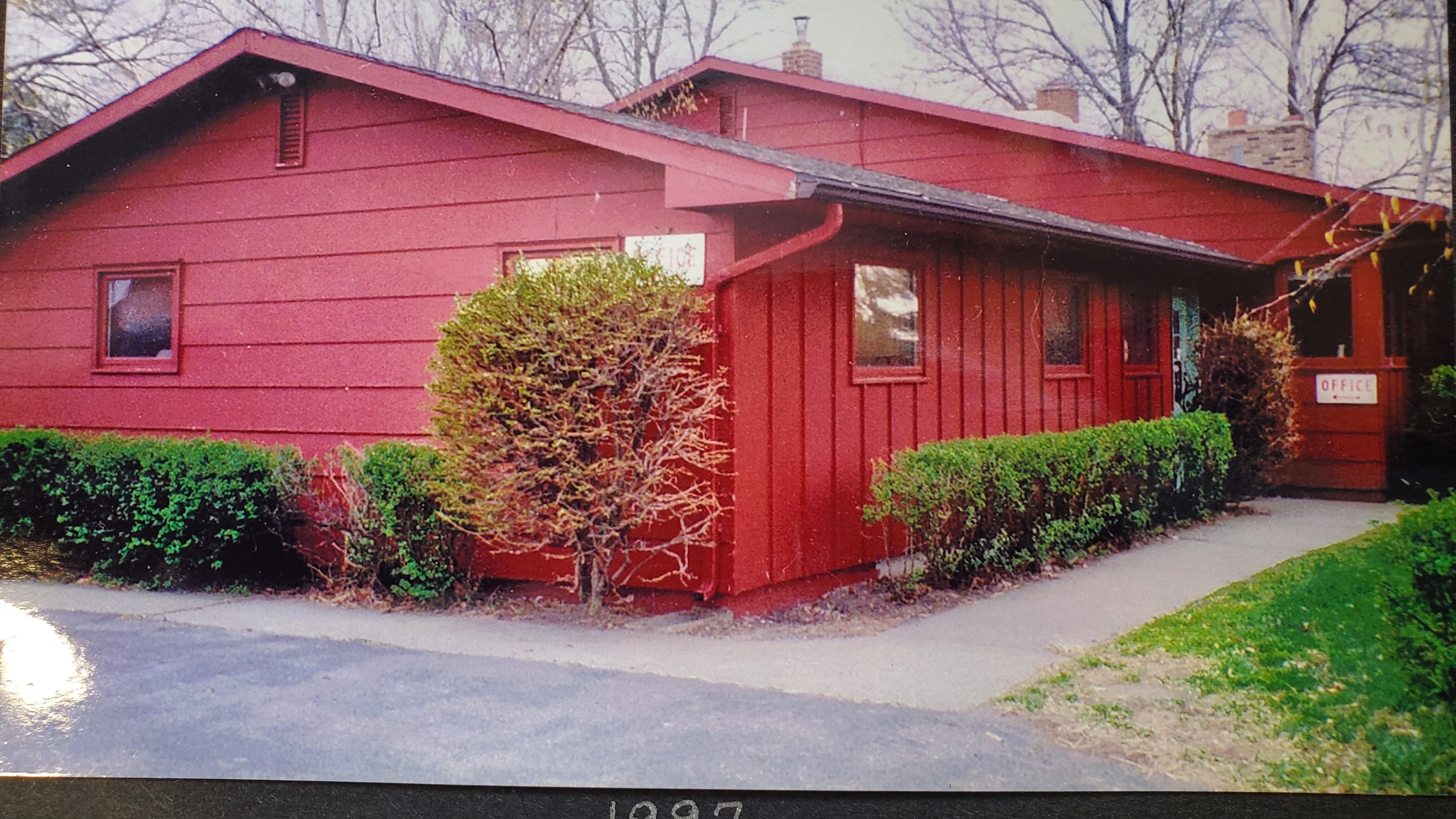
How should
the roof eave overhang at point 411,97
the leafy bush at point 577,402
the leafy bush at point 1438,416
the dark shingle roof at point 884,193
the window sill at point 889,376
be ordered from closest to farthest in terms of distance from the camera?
the leafy bush at point 1438,416 → the leafy bush at point 577,402 → the roof eave overhang at point 411,97 → the dark shingle roof at point 884,193 → the window sill at point 889,376

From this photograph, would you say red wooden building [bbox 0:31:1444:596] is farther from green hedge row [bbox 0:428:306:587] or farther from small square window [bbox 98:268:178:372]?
green hedge row [bbox 0:428:306:587]

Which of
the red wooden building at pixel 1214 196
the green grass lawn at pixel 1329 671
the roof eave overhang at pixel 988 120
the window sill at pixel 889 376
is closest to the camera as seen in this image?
the green grass lawn at pixel 1329 671

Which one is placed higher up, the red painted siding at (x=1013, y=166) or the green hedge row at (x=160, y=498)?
the red painted siding at (x=1013, y=166)

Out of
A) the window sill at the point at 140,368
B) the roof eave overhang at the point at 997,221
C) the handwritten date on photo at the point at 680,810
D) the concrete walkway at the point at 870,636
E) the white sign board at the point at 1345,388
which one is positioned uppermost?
the roof eave overhang at the point at 997,221

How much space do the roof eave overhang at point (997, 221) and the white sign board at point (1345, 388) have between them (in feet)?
6.49

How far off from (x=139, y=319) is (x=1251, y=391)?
9.31m

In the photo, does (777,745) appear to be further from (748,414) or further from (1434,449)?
(1434,449)

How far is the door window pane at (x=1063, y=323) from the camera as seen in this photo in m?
9.01

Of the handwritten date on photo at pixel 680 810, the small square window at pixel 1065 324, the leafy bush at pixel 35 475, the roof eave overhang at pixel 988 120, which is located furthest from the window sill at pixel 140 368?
the small square window at pixel 1065 324

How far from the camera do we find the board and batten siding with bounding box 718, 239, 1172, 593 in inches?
249

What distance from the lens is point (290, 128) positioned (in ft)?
24.7

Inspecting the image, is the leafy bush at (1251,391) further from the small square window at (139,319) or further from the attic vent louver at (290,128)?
the small square window at (139,319)

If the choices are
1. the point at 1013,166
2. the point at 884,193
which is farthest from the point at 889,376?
the point at 1013,166

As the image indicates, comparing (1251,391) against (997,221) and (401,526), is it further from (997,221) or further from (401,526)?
(401,526)
